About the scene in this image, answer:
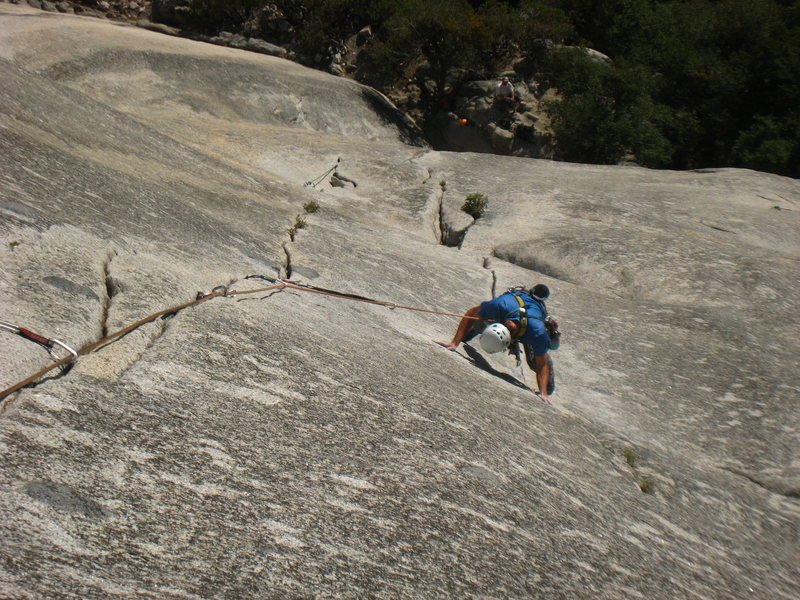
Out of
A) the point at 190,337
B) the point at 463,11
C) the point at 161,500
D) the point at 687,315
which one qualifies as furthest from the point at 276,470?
the point at 463,11

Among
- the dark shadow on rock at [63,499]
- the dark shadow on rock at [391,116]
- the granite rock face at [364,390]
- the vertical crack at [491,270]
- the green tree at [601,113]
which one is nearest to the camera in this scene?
the dark shadow on rock at [63,499]

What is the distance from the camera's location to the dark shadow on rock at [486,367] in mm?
8147

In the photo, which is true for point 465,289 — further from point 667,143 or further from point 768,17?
point 768,17

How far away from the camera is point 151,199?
803 cm

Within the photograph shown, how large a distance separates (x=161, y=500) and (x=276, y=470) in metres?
0.75

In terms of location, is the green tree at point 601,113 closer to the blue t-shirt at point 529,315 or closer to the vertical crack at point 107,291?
the blue t-shirt at point 529,315

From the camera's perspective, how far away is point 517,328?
329 inches

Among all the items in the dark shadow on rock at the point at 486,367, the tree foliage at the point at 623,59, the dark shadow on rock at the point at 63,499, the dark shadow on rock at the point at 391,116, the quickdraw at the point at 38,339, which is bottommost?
the dark shadow on rock at the point at 486,367

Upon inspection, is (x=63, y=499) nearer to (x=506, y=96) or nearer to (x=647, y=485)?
(x=647, y=485)

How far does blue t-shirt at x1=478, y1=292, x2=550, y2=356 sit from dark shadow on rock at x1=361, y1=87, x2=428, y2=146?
46.4 feet

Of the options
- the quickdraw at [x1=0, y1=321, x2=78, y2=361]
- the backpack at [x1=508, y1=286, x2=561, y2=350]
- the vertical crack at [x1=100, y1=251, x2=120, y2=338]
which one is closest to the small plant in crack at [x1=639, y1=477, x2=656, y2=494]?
the backpack at [x1=508, y1=286, x2=561, y2=350]

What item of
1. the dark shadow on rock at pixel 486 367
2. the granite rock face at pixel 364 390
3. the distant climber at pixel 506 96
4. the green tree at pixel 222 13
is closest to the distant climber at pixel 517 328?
the dark shadow on rock at pixel 486 367

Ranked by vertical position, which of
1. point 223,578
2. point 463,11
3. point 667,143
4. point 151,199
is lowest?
point 223,578

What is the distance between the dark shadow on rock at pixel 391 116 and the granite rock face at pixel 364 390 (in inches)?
303
